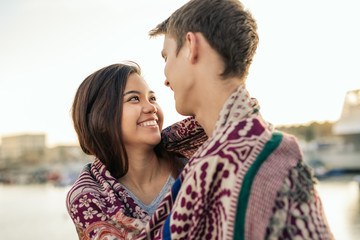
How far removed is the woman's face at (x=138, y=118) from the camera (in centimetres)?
245

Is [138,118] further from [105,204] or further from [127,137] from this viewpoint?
[105,204]

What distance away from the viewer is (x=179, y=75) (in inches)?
67.5

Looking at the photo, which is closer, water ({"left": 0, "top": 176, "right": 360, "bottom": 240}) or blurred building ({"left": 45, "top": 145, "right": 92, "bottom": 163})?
water ({"left": 0, "top": 176, "right": 360, "bottom": 240})

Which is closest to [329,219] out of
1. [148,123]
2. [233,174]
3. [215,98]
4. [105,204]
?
[148,123]

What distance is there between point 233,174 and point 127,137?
49.1 inches

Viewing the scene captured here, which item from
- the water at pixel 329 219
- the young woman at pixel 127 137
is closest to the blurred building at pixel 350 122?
the water at pixel 329 219

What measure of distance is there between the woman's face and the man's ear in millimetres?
872

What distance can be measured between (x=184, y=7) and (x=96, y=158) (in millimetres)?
1160

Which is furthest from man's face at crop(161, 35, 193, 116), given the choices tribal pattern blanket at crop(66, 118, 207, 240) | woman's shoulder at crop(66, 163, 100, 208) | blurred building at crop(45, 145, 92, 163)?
blurred building at crop(45, 145, 92, 163)

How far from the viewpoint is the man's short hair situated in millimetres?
1633

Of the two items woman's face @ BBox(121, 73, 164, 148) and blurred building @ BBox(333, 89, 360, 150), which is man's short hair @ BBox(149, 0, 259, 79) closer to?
woman's face @ BBox(121, 73, 164, 148)

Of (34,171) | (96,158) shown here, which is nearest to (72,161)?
(34,171)

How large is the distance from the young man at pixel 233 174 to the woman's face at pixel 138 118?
85 centimetres

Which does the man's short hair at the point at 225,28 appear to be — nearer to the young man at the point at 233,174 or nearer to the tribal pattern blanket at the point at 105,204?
the young man at the point at 233,174
